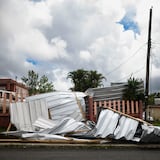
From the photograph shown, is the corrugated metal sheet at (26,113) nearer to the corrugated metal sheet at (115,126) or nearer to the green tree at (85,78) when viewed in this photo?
the corrugated metal sheet at (115,126)

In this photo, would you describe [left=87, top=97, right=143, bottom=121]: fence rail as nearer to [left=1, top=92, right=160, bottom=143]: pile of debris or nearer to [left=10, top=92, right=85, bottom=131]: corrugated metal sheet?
[left=10, top=92, right=85, bottom=131]: corrugated metal sheet

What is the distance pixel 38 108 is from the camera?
481 inches

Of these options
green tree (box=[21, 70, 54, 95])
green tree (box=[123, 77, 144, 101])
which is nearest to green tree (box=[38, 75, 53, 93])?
green tree (box=[21, 70, 54, 95])

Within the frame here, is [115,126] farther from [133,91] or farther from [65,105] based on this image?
[133,91]

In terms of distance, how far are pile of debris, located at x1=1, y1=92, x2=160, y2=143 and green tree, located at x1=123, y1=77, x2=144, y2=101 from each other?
438cm

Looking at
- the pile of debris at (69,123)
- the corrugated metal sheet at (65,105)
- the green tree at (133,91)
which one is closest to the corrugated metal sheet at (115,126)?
the pile of debris at (69,123)

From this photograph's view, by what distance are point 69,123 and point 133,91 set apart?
8.10m

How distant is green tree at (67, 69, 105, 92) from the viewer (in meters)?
35.4
